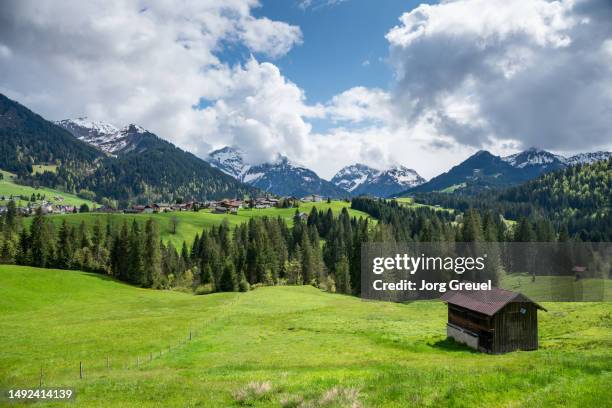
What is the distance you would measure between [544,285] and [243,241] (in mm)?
90785

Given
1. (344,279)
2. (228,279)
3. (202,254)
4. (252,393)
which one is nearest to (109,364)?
(252,393)

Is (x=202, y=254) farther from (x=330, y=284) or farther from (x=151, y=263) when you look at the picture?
(x=330, y=284)

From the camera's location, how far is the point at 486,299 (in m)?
42.5

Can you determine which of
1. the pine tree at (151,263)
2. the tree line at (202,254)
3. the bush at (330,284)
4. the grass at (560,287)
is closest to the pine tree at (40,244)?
the tree line at (202,254)

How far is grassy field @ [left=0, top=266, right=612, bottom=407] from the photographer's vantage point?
1527 cm

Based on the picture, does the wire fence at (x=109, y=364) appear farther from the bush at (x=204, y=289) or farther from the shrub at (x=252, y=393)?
the bush at (x=204, y=289)

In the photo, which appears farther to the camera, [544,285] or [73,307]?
[544,285]

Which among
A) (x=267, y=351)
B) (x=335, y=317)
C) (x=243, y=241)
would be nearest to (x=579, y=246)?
(x=335, y=317)

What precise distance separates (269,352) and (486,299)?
24.0m

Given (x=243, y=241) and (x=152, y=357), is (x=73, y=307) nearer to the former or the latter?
(x=152, y=357)

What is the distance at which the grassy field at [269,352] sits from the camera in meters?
15.3

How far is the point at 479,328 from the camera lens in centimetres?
4097

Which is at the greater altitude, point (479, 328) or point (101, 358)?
point (479, 328)

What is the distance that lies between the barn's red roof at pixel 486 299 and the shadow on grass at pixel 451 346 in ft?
13.6
